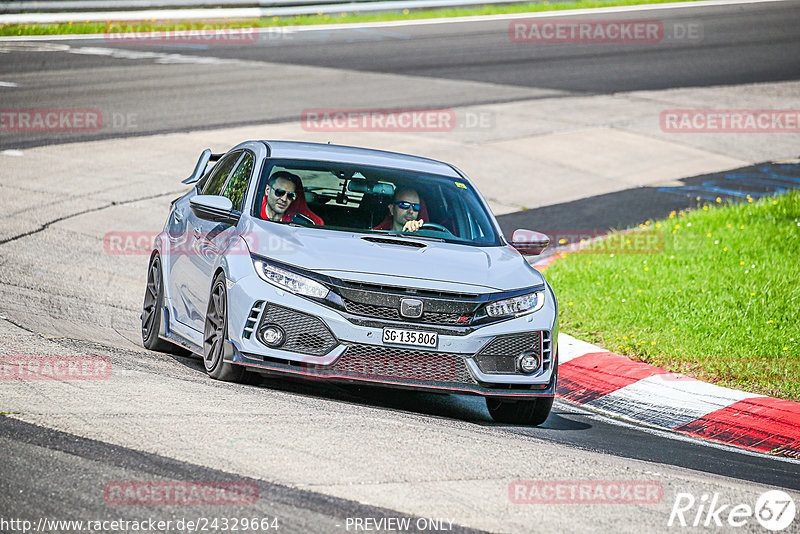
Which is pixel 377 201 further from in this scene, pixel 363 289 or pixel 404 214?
pixel 363 289

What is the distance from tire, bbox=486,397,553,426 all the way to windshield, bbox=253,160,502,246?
3.93 ft

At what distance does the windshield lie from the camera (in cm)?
834

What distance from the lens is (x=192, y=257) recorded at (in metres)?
8.47

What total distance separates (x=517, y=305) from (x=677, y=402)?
6.46 feet

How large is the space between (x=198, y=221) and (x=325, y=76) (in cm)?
1615

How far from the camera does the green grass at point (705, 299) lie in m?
9.54

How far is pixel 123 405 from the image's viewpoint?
20.9ft

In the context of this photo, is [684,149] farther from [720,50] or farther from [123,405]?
[123,405]

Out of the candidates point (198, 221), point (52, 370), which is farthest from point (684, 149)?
point (52, 370)
